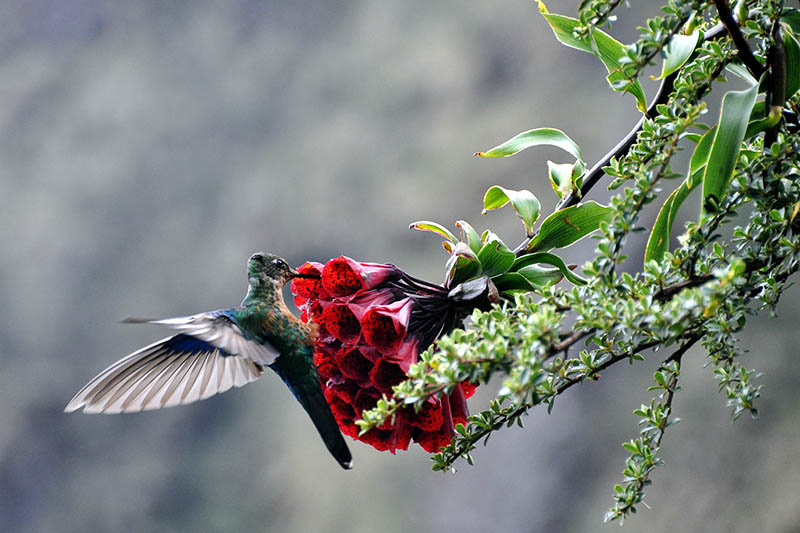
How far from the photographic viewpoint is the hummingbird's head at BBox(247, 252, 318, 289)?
19.6 inches

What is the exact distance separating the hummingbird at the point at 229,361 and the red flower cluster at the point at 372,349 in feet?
0.21

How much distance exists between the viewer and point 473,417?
0.36 metres

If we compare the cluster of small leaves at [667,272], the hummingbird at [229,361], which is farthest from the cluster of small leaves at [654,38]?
the hummingbird at [229,361]

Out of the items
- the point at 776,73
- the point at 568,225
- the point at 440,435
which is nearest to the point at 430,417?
the point at 440,435

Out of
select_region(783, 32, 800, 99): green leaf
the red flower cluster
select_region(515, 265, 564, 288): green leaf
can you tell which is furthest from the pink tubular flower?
select_region(783, 32, 800, 99): green leaf

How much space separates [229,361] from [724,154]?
0.36 metres

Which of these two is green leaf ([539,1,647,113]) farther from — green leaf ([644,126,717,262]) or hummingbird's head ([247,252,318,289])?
hummingbird's head ([247,252,318,289])

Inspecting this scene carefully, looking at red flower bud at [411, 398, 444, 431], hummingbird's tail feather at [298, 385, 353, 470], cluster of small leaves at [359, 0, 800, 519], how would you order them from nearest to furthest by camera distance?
cluster of small leaves at [359, 0, 800, 519] < red flower bud at [411, 398, 444, 431] < hummingbird's tail feather at [298, 385, 353, 470]

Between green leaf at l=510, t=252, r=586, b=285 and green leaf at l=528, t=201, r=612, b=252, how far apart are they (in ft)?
0.04

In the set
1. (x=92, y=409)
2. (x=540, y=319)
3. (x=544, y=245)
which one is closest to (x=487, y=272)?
(x=544, y=245)

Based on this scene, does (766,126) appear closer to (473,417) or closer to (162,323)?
(473,417)

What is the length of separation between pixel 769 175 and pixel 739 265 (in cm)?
11

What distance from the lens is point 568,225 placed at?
40cm

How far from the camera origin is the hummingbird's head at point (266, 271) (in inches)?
19.6
